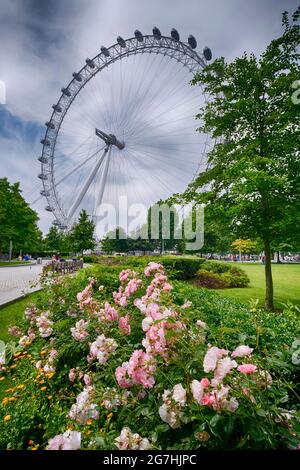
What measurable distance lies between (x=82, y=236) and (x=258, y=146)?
2801 centimetres

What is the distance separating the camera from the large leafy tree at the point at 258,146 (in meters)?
6.21

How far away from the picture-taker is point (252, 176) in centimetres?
565

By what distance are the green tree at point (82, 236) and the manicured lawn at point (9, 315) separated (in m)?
25.5

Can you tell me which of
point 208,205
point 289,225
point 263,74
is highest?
point 263,74

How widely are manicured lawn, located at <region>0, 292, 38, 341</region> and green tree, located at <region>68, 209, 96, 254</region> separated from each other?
25.5 metres

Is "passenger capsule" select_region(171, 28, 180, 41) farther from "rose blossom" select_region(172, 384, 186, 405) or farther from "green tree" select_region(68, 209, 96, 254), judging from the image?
"rose blossom" select_region(172, 384, 186, 405)

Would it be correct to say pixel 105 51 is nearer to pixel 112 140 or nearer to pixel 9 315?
pixel 112 140

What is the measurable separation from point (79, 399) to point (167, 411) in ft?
1.74

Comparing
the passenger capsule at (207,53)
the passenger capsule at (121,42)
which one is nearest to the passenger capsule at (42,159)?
the passenger capsule at (121,42)

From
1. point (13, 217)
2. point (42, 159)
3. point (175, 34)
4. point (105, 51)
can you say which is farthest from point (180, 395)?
point (42, 159)

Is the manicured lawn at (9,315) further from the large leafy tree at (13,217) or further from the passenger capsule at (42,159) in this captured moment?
the passenger capsule at (42,159)

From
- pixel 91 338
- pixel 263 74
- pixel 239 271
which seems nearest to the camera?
pixel 91 338
